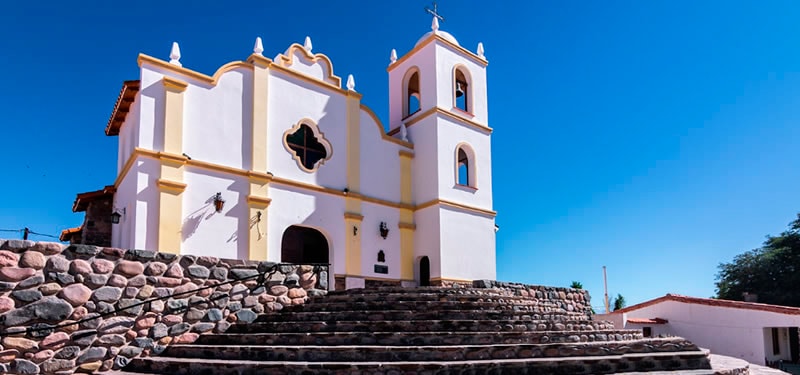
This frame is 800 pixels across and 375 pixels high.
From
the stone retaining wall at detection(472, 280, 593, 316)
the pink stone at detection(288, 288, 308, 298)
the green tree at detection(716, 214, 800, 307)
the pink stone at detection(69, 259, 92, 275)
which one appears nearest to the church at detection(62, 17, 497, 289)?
the stone retaining wall at detection(472, 280, 593, 316)

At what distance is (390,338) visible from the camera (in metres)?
8.02

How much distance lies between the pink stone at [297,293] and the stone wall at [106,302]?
45cm

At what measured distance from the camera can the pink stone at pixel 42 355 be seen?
278 inches

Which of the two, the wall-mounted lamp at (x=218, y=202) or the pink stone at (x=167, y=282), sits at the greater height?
the wall-mounted lamp at (x=218, y=202)

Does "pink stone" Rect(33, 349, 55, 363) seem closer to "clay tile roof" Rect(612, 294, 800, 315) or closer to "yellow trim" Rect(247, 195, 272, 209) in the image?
"yellow trim" Rect(247, 195, 272, 209)

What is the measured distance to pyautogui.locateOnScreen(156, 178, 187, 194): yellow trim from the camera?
12.6 meters

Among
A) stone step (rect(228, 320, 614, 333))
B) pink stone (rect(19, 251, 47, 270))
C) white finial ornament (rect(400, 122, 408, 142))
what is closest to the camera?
pink stone (rect(19, 251, 47, 270))

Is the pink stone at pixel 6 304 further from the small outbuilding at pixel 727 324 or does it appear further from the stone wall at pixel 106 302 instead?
the small outbuilding at pixel 727 324

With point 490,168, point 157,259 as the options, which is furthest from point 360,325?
point 490,168

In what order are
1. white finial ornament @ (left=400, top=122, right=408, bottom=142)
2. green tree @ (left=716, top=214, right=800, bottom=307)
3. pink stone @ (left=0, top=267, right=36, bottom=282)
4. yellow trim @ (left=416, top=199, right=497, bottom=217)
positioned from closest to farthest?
1. pink stone @ (left=0, top=267, right=36, bottom=282)
2. yellow trim @ (left=416, top=199, right=497, bottom=217)
3. white finial ornament @ (left=400, top=122, right=408, bottom=142)
4. green tree @ (left=716, top=214, right=800, bottom=307)

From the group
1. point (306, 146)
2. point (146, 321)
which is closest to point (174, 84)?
point (306, 146)

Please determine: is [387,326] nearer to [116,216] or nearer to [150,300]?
[150,300]

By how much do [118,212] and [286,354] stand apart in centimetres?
800

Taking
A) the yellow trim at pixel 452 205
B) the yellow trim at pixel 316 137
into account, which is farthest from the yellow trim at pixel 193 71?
the yellow trim at pixel 452 205
